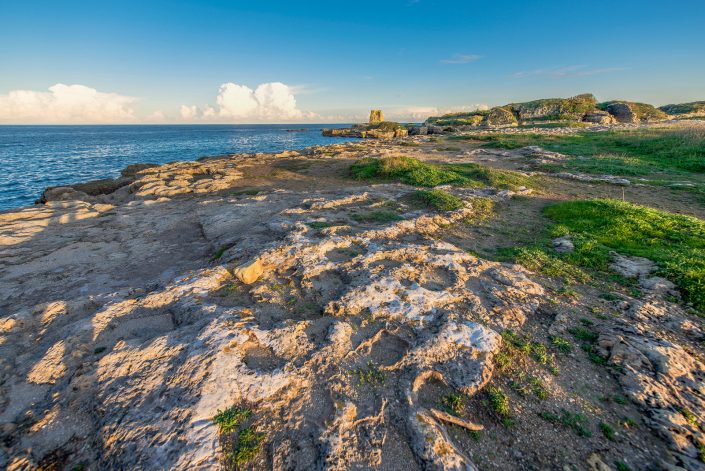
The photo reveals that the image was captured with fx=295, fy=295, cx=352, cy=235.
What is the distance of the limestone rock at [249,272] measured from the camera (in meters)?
7.18

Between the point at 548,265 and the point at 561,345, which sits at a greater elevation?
the point at 548,265

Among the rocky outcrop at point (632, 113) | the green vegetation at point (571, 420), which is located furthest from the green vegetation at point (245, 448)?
the rocky outcrop at point (632, 113)

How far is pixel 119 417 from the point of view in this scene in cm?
396

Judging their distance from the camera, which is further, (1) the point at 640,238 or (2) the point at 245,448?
(1) the point at 640,238

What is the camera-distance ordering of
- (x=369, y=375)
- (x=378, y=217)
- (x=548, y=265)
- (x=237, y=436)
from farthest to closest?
1. (x=378, y=217)
2. (x=548, y=265)
3. (x=369, y=375)
4. (x=237, y=436)

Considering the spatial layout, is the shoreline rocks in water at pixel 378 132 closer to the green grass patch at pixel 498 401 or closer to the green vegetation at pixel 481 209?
the green vegetation at pixel 481 209

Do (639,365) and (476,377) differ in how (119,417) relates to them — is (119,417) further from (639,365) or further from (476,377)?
(639,365)

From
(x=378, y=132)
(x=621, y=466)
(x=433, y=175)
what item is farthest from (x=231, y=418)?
(x=378, y=132)

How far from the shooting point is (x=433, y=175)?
19109 millimetres

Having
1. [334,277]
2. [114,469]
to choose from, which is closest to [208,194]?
[334,277]

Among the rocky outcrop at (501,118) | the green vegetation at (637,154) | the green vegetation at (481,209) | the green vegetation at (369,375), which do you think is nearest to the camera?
the green vegetation at (369,375)

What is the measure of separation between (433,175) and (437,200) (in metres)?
6.19

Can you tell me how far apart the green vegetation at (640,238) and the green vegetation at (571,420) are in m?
4.73

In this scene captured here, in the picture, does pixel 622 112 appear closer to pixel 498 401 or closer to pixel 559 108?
pixel 559 108
